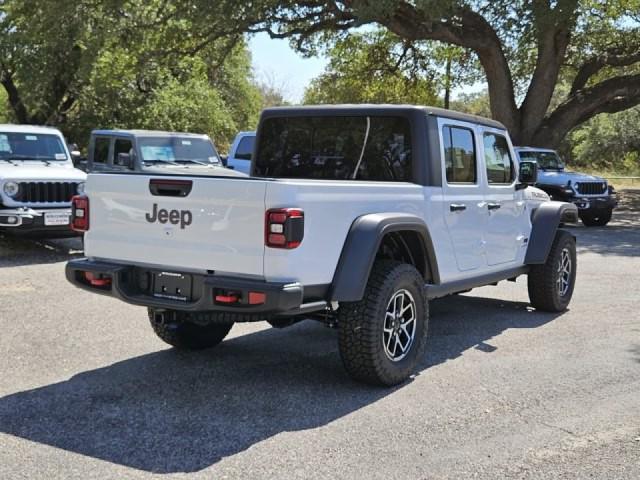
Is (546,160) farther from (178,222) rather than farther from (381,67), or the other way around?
(178,222)

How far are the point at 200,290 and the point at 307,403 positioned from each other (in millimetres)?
980

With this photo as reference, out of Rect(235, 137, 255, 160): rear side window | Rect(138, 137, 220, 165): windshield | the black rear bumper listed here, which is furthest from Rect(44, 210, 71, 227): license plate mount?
the black rear bumper

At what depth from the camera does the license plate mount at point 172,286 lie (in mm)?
4477

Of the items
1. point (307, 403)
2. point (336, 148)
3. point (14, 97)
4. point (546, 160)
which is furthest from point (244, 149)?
point (14, 97)

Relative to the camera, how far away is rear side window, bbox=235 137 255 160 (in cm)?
1571

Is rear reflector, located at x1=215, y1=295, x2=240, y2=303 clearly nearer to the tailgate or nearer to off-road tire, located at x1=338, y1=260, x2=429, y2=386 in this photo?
the tailgate

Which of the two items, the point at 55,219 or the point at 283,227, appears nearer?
the point at 283,227

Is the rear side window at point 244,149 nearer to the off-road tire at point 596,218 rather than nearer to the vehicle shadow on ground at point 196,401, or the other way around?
the off-road tire at point 596,218

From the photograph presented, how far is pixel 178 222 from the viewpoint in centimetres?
449

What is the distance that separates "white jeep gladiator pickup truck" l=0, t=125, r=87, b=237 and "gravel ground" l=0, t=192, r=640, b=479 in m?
3.38

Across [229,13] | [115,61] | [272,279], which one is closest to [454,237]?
[272,279]

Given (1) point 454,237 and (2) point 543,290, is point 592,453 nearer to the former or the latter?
(1) point 454,237

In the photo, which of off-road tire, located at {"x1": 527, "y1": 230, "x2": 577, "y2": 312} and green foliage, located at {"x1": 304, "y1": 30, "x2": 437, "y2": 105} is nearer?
off-road tire, located at {"x1": 527, "y1": 230, "x2": 577, "y2": 312}

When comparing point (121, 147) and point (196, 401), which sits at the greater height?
point (121, 147)
